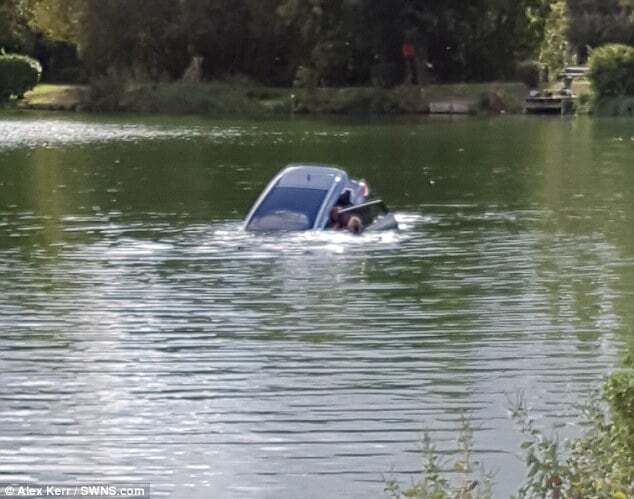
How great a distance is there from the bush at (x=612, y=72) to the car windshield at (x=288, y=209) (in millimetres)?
46909

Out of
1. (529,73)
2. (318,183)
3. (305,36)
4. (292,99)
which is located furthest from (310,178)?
(305,36)

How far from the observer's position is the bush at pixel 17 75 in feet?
276

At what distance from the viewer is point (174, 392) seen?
14781 millimetres

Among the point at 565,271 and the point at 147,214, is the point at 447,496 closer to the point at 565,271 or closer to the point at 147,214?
the point at 565,271

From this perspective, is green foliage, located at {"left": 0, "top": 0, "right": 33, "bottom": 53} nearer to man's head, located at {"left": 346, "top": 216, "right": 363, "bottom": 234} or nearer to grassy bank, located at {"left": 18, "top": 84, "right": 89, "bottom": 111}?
grassy bank, located at {"left": 18, "top": 84, "right": 89, "bottom": 111}

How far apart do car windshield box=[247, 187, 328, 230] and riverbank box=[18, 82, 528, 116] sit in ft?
159

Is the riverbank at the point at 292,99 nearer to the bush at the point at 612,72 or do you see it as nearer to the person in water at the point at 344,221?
the bush at the point at 612,72

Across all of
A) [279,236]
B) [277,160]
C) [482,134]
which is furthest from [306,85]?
[279,236]

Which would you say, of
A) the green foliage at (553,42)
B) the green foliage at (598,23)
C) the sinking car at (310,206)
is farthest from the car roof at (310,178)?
the green foliage at (598,23)

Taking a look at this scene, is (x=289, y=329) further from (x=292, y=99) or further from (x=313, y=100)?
(x=292, y=99)

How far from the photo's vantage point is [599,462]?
31.1 feet

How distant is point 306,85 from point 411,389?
65.3 metres

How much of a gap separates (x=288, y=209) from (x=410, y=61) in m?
53.0

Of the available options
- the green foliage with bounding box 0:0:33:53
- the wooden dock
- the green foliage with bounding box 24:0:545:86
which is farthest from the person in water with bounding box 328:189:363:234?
the green foliage with bounding box 0:0:33:53
